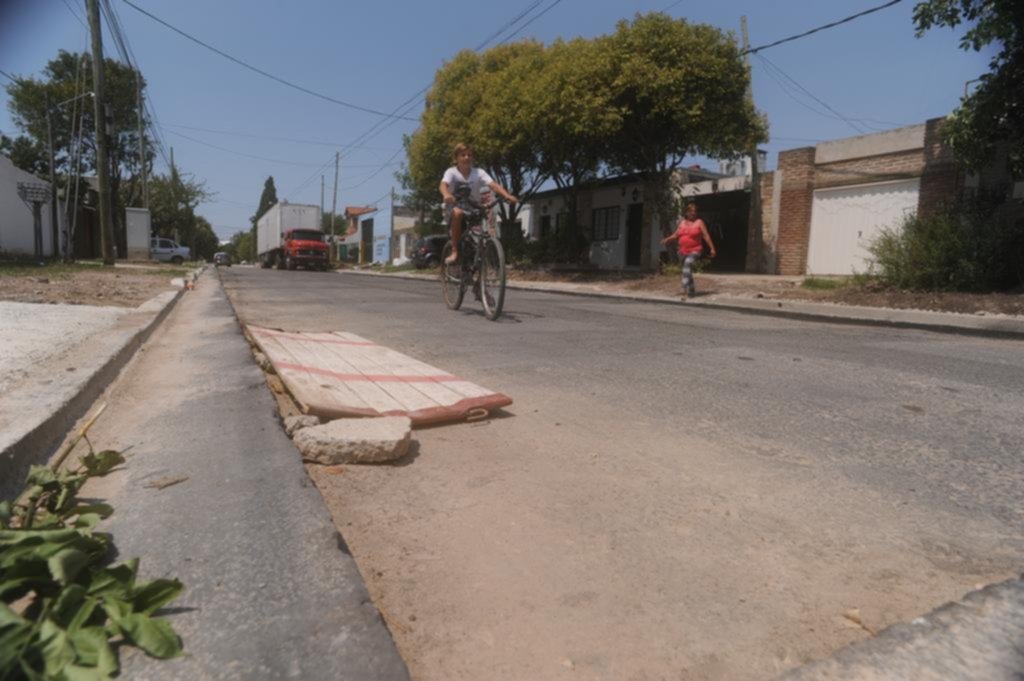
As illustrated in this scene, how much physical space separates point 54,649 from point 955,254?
11.5 m

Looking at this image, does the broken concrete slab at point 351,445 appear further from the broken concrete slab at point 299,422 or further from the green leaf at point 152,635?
the green leaf at point 152,635

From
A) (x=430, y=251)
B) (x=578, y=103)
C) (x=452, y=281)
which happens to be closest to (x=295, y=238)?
(x=430, y=251)

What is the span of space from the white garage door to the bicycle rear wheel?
10.0 meters

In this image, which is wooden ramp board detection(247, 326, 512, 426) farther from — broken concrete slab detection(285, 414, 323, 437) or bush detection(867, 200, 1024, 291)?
bush detection(867, 200, 1024, 291)

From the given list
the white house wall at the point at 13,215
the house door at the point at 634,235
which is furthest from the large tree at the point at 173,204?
the house door at the point at 634,235

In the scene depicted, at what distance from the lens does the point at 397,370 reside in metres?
3.80

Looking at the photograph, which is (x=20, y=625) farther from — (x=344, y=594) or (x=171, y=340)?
(x=171, y=340)

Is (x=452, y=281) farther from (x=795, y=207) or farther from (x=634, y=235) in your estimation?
(x=634, y=235)

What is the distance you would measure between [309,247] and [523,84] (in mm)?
16636

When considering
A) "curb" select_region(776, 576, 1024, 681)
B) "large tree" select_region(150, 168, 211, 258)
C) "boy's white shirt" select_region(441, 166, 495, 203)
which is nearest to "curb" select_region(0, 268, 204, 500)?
"curb" select_region(776, 576, 1024, 681)

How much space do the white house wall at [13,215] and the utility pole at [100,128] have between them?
488 cm

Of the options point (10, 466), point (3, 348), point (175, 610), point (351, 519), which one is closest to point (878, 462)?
point (351, 519)

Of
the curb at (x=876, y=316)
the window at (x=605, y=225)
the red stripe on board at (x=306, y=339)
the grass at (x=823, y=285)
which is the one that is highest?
the window at (x=605, y=225)

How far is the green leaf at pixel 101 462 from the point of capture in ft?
7.34
